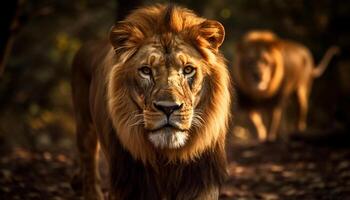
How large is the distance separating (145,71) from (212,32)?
0.51 metres

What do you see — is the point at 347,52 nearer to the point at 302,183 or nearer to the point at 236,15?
the point at 236,15

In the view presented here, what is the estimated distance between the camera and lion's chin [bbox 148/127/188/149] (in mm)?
4215

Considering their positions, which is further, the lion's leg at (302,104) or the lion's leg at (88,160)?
the lion's leg at (302,104)

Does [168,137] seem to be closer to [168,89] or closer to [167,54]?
[168,89]

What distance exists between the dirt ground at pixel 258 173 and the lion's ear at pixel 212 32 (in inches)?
43.7

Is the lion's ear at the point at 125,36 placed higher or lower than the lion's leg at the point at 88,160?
higher

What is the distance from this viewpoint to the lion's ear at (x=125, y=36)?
4543 millimetres

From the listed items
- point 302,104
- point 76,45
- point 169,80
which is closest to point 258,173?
point 169,80

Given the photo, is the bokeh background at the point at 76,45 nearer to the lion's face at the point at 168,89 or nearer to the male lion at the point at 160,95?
the male lion at the point at 160,95

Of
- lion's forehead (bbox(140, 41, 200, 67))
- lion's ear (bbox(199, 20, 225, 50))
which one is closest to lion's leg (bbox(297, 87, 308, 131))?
lion's ear (bbox(199, 20, 225, 50))

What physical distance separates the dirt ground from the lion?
7.89ft

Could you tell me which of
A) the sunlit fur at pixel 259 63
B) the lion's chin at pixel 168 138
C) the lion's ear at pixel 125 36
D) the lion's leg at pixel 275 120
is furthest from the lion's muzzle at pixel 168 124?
the sunlit fur at pixel 259 63

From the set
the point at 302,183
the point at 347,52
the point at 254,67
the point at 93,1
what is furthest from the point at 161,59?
the point at 347,52

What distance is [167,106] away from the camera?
411 centimetres
